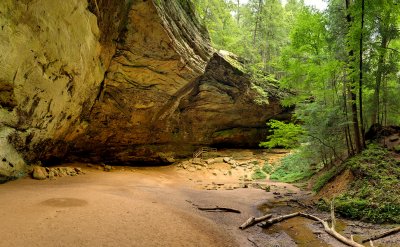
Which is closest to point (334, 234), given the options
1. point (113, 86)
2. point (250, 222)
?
point (250, 222)

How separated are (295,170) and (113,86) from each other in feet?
42.4

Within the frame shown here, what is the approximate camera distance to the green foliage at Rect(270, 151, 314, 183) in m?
15.4

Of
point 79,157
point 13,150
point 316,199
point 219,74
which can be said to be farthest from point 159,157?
point 316,199

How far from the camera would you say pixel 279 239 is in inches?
233

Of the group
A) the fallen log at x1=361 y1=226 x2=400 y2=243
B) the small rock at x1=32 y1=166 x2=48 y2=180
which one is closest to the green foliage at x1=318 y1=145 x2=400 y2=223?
the fallen log at x1=361 y1=226 x2=400 y2=243

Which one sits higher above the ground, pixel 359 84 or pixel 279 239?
pixel 359 84

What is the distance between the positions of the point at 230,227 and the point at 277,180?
11641mm

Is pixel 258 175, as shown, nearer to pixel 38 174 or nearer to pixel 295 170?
pixel 295 170

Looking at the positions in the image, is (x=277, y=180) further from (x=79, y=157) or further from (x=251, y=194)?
(x=79, y=157)

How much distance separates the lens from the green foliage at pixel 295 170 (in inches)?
606

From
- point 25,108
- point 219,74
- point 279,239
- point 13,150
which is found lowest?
point 279,239

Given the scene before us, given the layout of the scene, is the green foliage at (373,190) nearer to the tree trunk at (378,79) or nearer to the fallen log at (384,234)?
the fallen log at (384,234)

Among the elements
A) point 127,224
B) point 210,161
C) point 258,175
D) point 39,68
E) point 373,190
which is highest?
point 39,68

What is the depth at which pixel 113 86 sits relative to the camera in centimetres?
1345
